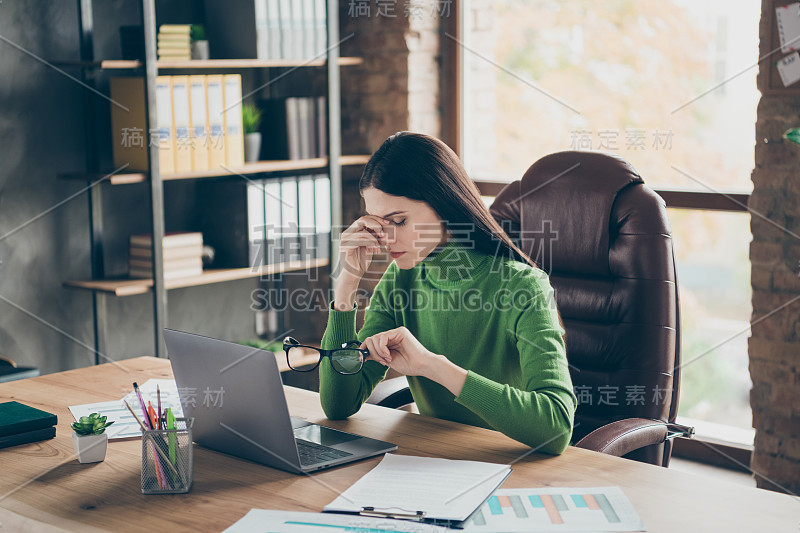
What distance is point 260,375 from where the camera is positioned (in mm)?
1354

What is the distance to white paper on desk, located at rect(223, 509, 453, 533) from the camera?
1.18 m

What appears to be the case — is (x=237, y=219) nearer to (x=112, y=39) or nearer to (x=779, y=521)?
(x=112, y=39)

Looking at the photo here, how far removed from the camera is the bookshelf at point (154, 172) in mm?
2912

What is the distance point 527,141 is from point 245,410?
2426mm

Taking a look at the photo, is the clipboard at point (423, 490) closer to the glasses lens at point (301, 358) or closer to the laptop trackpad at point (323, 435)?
the laptop trackpad at point (323, 435)

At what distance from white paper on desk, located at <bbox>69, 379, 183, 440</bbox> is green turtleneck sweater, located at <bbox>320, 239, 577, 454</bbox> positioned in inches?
12.6

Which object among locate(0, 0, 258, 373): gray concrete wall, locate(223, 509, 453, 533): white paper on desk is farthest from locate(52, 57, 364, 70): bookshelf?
locate(223, 509, 453, 533): white paper on desk

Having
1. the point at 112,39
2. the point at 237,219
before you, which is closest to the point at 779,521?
the point at 237,219

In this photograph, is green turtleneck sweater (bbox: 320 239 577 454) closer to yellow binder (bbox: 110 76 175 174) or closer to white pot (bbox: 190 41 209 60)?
yellow binder (bbox: 110 76 175 174)

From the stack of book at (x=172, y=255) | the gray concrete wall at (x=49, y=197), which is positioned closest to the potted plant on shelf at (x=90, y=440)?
the stack of book at (x=172, y=255)

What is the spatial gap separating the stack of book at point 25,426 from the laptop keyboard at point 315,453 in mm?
461

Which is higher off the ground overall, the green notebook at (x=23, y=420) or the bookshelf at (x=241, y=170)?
the bookshelf at (x=241, y=170)

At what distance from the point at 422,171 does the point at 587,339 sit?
0.55 metres

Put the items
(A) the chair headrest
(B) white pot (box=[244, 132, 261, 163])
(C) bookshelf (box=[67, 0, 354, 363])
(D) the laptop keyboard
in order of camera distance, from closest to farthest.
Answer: (D) the laptop keyboard, (A) the chair headrest, (C) bookshelf (box=[67, 0, 354, 363]), (B) white pot (box=[244, 132, 261, 163])
